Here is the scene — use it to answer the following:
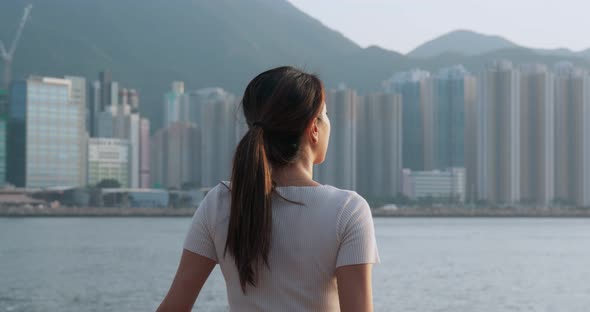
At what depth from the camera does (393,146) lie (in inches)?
3469

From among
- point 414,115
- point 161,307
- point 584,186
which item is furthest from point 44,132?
point 161,307

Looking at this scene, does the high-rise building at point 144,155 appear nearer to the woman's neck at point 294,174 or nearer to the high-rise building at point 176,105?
the high-rise building at point 176,105

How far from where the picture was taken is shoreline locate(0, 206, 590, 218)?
3142 inches

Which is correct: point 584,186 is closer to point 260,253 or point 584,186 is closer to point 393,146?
point 393,146

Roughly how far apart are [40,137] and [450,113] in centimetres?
4112

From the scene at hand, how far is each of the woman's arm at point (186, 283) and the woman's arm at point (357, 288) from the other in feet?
0.59

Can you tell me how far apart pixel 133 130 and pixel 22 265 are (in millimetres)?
68554

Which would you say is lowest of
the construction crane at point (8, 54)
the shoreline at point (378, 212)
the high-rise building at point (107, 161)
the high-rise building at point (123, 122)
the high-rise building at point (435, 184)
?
the shoreline at point (378, 212)

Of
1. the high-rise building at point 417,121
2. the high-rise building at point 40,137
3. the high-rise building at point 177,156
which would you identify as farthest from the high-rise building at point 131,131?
the high-rise building at point 417,121

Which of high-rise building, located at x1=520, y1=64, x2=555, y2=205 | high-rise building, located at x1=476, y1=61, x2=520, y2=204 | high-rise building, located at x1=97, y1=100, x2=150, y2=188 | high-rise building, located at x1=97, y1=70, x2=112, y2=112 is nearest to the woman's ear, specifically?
high-rise building, located at x1=476, y1=61, x2=520, y2=204

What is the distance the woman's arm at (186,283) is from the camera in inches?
45.8

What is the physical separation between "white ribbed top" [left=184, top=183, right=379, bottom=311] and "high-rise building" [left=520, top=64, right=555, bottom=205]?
7896cm

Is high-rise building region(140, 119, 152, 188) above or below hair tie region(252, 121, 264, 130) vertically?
above

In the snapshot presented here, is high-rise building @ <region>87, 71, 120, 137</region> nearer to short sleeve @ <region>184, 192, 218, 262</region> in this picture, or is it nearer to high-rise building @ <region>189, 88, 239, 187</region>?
high-rise building @ <region>189, 88, 239, 187</region>
